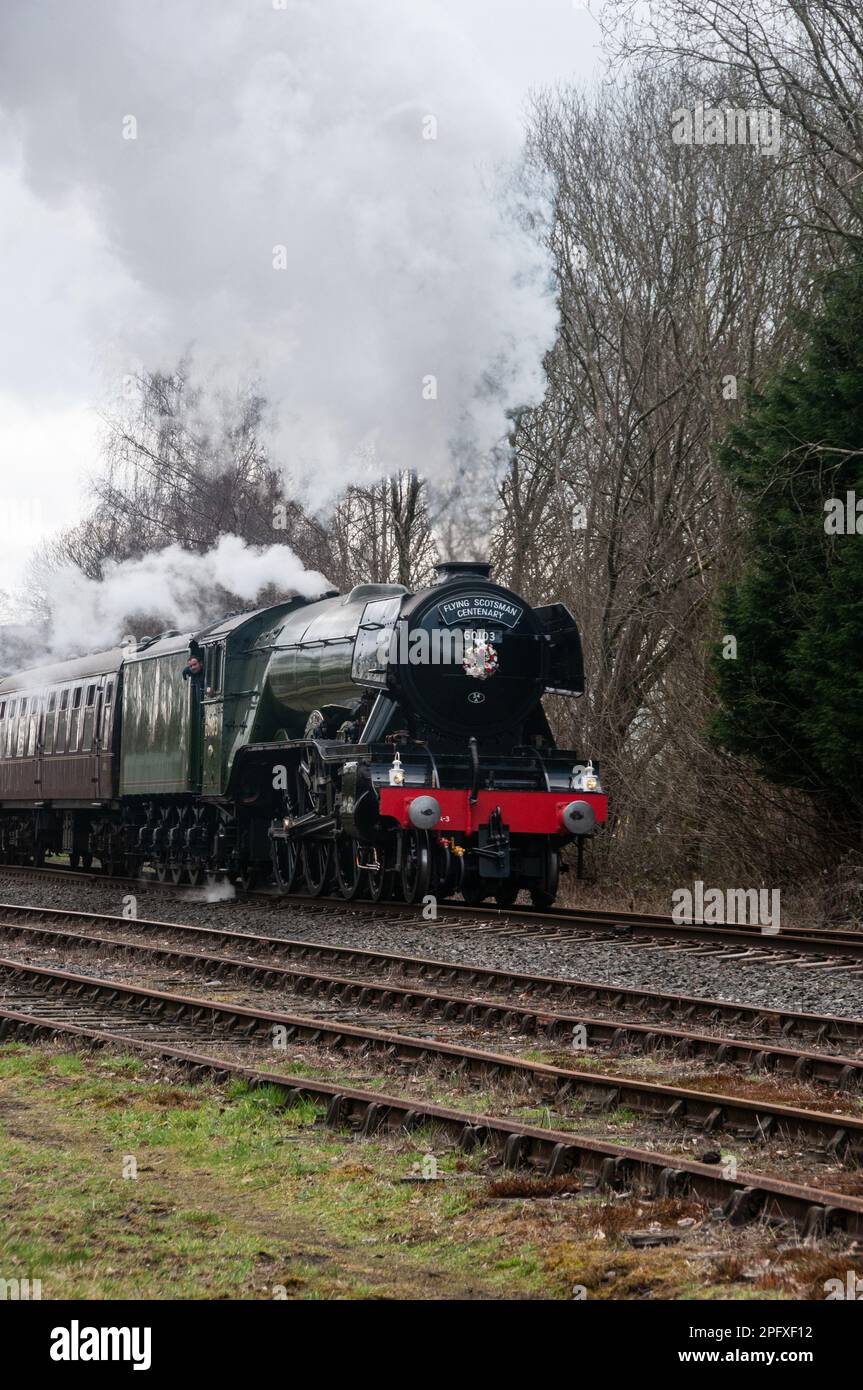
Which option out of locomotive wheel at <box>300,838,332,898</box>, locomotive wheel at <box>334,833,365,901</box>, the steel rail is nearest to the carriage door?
locomotive wheel at <box>300,838,332,898</box>

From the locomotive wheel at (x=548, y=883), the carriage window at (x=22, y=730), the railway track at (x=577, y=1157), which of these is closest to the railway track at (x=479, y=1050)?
the railway track at (x=577, y=1157)

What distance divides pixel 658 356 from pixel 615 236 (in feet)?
6.31

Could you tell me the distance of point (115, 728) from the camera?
21422mm

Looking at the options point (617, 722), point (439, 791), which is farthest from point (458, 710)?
point (617, 722)

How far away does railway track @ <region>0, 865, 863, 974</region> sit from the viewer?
1238cm

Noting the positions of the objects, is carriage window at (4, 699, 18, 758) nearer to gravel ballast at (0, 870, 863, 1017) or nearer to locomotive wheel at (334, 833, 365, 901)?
gravel ballast at (0, 870, 863, 1017)

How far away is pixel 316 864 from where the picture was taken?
58.1ft

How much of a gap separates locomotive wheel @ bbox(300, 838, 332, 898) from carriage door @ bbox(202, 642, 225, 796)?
135 cm

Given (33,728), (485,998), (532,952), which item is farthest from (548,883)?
(33,728)

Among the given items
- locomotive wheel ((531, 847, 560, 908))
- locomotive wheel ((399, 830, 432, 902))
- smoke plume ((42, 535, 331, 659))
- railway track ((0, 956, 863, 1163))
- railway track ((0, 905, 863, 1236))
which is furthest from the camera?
smoke plume ((42, 535, 331, 659))

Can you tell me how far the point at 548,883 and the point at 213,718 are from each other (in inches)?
198

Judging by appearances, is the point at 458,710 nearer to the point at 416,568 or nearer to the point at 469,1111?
the point at 469,1111

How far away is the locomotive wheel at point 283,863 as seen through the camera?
1805 cm

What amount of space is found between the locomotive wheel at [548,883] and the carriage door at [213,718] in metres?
4.25
